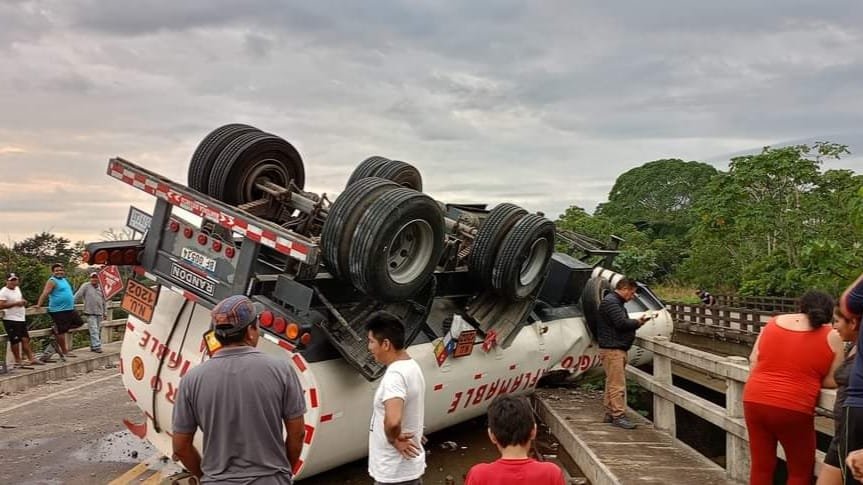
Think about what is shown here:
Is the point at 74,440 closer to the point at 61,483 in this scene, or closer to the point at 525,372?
the point at 61,483

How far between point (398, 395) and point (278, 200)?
11.1 ft

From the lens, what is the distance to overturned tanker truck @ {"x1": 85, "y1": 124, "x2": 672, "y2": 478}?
5.06 metres

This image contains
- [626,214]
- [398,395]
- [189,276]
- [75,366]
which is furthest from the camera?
[626,214]

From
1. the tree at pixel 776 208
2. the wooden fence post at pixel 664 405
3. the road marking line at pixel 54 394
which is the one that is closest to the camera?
the wooden fence post at pixel 664 405

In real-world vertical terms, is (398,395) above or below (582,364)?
above

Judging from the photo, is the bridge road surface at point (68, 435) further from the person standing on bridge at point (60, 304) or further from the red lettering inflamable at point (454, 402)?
the red lettering inflamable at point (454, 402)

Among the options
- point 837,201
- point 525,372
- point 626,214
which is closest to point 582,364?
point 525,372

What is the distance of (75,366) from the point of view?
12.0m

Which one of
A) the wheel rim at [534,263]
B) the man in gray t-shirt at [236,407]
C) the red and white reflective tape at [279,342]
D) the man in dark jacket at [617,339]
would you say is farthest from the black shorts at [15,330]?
the man in gray t-shirt at [236,407]

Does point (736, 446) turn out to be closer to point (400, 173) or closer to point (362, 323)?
point (362, 323)

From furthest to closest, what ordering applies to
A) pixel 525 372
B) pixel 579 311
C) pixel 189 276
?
pixel 579 311 < pixel 525 372 < pixel 189 276

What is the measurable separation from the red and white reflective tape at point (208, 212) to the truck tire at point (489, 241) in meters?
2.26

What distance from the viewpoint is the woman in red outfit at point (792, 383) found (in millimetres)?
4305

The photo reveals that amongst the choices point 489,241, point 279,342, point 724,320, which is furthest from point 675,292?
point 279,342
